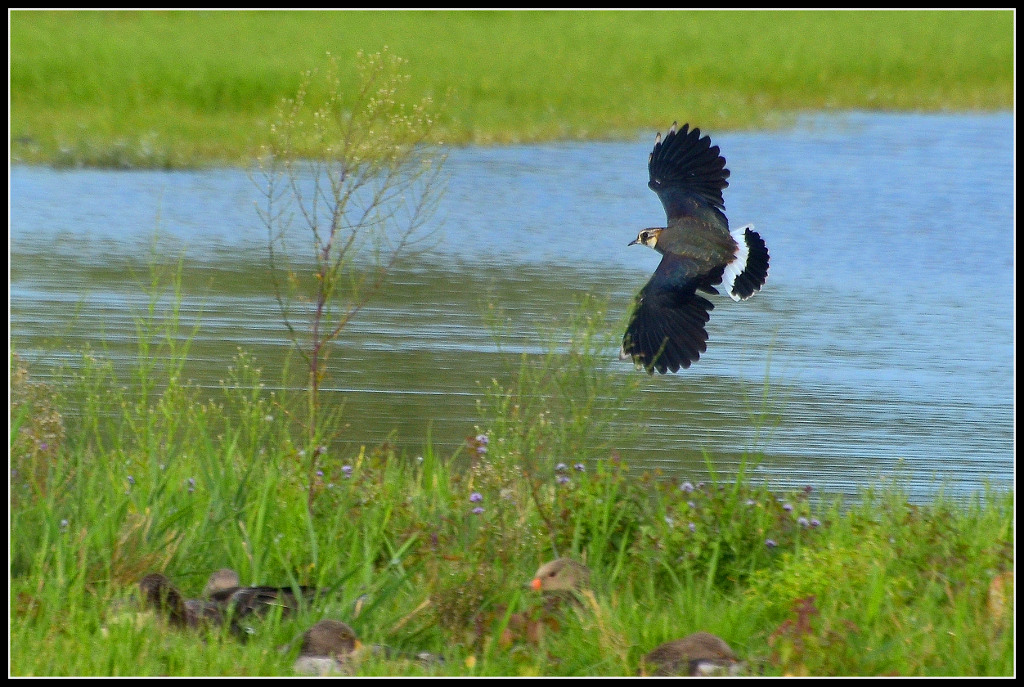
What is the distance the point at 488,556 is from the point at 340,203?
1.23 m

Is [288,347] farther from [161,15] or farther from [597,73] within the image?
[161,15]

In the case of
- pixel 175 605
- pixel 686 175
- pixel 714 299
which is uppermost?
pixel 686 175

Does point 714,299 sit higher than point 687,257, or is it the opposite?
point 687,257

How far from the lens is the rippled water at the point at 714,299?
259 inches

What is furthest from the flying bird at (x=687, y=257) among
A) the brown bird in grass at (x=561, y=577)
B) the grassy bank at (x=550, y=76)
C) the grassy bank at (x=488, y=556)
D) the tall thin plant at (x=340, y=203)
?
the grassy bank at (x=550, y=76)

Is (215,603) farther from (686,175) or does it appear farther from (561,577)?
(686,175)

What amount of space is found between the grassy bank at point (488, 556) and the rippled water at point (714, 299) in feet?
1.99

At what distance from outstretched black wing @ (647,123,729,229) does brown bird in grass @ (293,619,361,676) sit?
1.99 metres

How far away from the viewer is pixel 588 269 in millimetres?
10250

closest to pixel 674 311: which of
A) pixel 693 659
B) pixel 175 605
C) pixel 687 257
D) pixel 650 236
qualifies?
pixel 687 257

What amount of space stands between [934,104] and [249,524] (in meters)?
12.3

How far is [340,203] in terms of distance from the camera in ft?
15.4

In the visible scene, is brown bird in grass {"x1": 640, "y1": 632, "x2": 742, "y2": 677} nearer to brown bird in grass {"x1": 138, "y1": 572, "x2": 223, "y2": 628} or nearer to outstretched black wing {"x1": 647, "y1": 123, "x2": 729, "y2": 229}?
brown bird in grass {"x1": 138, "y1": 572, "x2": 223, "y2": 628}

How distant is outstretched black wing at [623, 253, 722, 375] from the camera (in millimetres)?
5086
